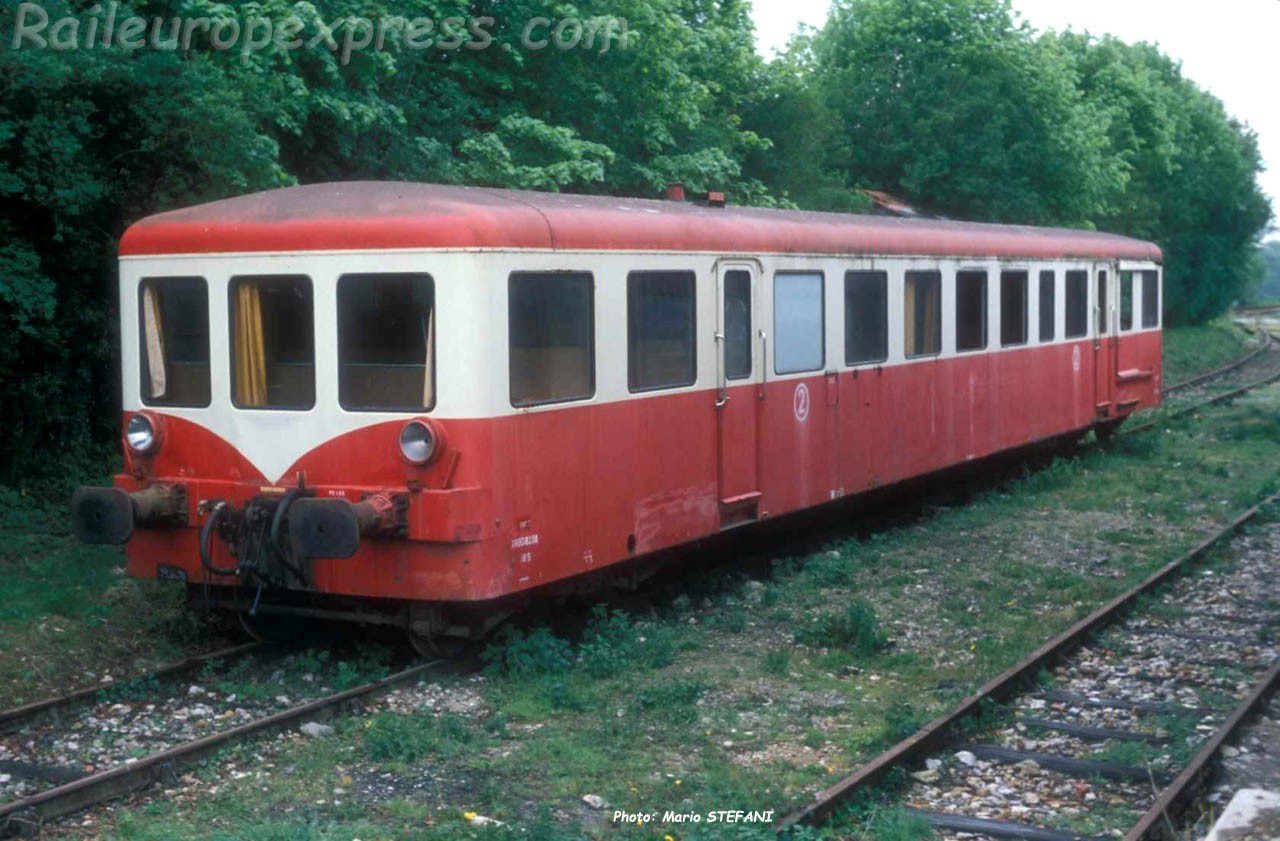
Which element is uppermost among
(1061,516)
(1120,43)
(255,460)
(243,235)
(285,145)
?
(1120,43)

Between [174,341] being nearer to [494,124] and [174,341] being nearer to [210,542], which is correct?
[210,542]

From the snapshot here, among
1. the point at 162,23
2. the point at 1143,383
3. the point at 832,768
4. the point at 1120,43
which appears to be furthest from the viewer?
the point at 1120,43

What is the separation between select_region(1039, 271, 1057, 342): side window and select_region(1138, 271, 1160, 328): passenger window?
141 inches

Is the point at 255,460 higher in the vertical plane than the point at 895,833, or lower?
higher

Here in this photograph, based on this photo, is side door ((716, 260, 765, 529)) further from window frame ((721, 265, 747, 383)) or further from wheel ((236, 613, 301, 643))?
wheel ((236, 613, 301, 643))

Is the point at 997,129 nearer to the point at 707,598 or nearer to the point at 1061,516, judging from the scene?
the point at 1061,516

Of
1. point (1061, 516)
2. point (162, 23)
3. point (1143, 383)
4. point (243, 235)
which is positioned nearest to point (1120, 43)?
point (1143, 383)

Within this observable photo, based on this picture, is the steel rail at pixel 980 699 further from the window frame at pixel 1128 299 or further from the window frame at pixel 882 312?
the window frame at pixel 1128 299

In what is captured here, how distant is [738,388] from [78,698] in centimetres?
475

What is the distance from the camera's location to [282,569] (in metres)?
8.27

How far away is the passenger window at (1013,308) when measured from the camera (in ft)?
50.3

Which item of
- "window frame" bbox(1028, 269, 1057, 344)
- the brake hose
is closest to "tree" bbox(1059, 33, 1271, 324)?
"window frame" bbox(1028, 269, 1057, 344)

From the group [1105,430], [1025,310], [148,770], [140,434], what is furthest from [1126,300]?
[148,770]

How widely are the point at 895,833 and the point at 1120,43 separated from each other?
52.0m
